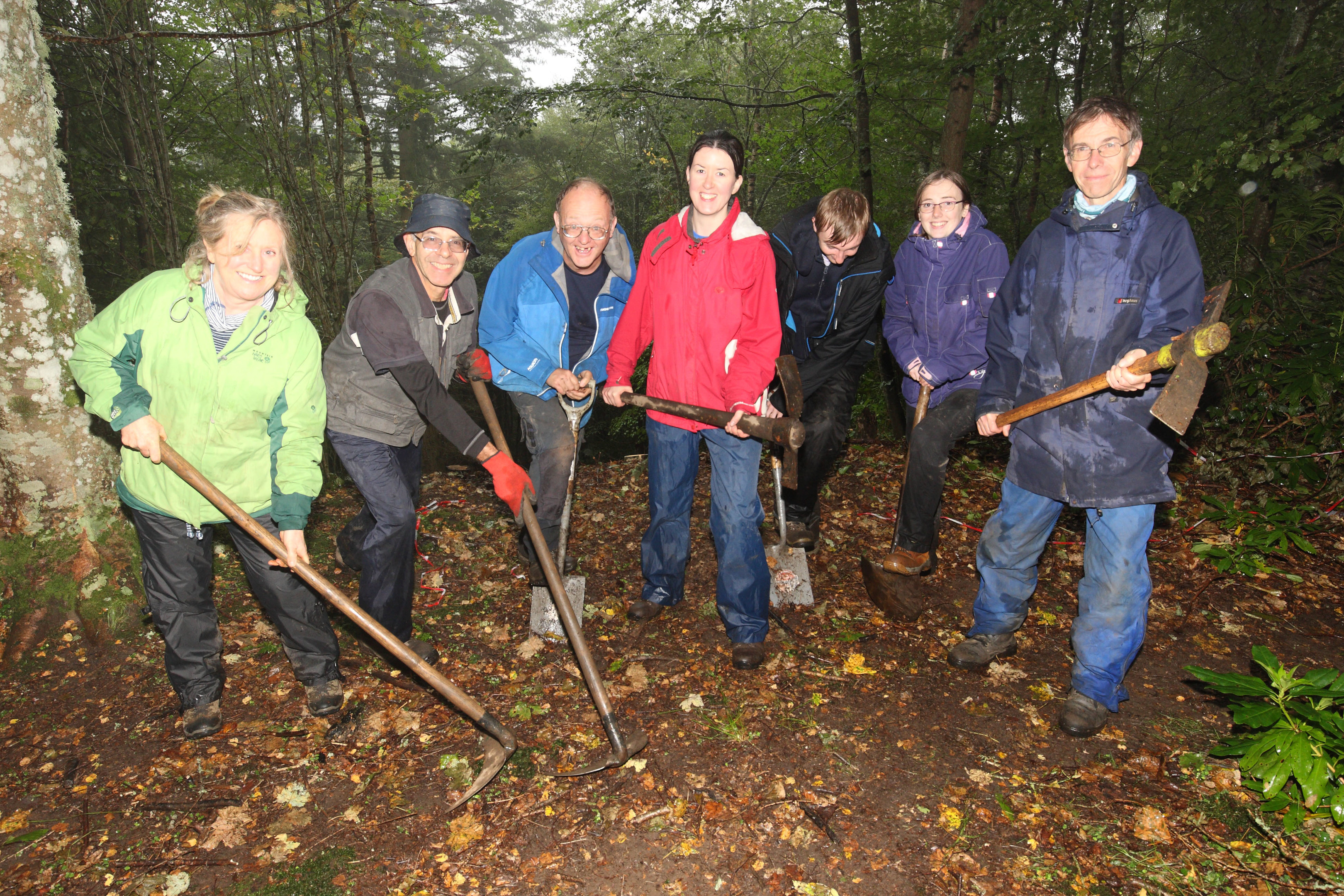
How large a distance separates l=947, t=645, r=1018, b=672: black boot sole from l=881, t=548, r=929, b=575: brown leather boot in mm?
497

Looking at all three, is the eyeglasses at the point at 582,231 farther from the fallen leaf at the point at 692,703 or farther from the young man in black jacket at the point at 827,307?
the fallen leaf at the point at 692,703

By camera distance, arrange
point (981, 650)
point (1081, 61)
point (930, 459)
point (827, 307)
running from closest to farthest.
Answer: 1. point (981, 650)
2. point (930, 459)
3. point (827, 307)
4. point (1081, 61)

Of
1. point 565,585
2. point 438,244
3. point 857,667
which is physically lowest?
point 857,667

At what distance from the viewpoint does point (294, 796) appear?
2.97 m

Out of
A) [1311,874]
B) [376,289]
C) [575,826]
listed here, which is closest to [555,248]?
[376,289]

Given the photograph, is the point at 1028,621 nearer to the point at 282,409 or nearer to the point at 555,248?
the point at 555,248

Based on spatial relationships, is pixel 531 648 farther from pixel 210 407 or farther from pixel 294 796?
pixel 210 407

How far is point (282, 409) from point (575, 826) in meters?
2.11

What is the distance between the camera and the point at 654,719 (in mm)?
3471

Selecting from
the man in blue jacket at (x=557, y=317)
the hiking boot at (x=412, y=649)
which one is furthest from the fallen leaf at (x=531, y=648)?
the man in blue jacket at (x=557, y=317)

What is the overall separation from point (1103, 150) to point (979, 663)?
250cm

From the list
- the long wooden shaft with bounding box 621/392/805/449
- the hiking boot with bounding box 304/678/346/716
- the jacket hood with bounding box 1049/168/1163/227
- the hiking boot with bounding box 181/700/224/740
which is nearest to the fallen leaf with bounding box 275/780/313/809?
the hiking boot with bounding box 304/678/346/716

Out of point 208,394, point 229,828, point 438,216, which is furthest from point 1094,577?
point 208,394

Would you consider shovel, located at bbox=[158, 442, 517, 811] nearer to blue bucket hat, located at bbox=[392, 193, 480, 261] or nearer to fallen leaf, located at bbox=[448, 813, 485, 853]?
fallen leaf, located at bbox=[448, 813, 485, 853]
